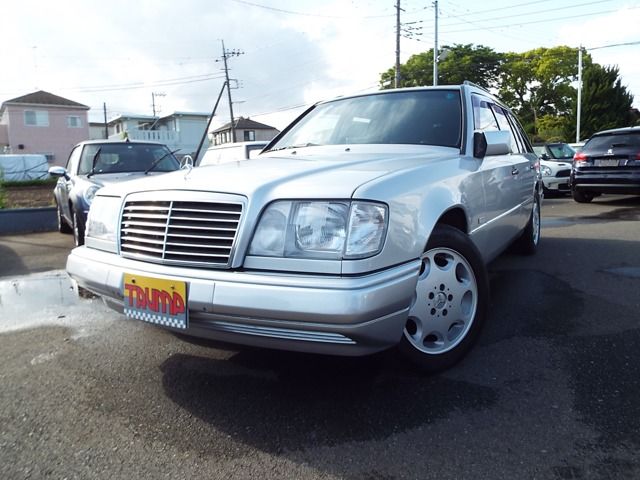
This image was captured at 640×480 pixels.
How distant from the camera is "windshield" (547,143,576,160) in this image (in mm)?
14844

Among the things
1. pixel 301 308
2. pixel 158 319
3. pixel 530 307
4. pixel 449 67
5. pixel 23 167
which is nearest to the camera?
pixel 301 308

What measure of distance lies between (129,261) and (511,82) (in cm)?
5399

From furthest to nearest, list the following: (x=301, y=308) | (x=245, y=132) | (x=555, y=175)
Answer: (x=245, y=132), (x=555, y=175), (x=301, y=308)

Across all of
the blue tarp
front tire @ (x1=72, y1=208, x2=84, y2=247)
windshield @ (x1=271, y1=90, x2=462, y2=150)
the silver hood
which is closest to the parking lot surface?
the silver hood

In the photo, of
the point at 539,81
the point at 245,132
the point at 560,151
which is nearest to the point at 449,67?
the point at 539,81

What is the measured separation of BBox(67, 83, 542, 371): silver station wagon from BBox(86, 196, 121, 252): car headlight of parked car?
0.03 feet

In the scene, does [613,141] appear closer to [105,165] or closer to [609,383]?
[609,383]

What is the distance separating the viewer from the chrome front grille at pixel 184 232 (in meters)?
2.20

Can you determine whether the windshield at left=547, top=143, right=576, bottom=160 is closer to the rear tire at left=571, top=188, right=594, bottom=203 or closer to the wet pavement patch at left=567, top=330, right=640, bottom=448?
the rear tire at left=571, top=188, right=594, bottom=203

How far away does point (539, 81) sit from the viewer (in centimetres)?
5022

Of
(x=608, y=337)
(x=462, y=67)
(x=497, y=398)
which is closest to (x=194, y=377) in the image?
(x=497, y=398)

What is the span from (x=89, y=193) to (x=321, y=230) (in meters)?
4.71

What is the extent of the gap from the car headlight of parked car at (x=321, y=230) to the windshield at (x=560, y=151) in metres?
14.5

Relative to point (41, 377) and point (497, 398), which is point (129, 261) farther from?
Answer: point (497, 398)
